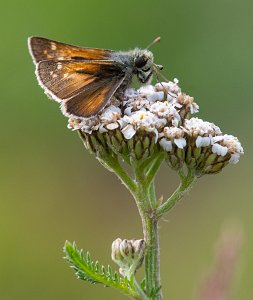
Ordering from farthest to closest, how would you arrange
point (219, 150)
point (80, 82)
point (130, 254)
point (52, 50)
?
1. point (52, 50)
2. point (80, 82)
3. point (219, 150)
4. point (130, 254)

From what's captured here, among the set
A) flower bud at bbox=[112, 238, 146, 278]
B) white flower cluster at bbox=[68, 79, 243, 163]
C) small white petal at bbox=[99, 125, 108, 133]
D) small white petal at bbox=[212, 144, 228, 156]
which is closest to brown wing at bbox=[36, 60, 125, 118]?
white flower cluster at bbox=[68, 79, 243, 163]

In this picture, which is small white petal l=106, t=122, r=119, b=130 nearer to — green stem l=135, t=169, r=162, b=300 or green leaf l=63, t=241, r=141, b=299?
green stem l=135, t=169, r=162, b=300

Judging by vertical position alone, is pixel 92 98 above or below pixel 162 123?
above

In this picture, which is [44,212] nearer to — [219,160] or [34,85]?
[34,85]

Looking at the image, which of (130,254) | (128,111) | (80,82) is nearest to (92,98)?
(80,82)

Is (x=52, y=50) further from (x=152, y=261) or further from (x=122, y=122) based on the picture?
(x=152, y=261)

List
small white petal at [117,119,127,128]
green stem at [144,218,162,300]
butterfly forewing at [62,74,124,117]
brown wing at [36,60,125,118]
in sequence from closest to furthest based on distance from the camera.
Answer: green stem at [144,218,162,300]
small white petal at [117,119,127,128]
butterfly forewing at [62,74,124,117]
brown wing at [36,60,125,118]

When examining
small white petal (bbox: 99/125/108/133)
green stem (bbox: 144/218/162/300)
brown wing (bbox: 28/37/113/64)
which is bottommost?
green stem (bbox: 144/218/162/300)

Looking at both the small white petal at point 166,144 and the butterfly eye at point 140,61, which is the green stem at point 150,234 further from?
the butterfly eye at point 140,61
